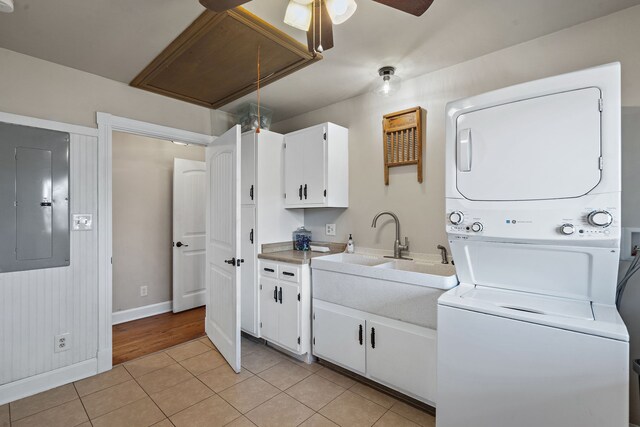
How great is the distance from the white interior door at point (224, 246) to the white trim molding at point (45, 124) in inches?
38.5

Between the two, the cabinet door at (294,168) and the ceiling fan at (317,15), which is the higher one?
the ceiling fan at (317,15)

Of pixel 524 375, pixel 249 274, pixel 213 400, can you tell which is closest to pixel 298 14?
pixel 524 375

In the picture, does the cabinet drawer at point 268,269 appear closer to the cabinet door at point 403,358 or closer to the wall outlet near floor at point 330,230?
the wall outlet near floor at point 330,230

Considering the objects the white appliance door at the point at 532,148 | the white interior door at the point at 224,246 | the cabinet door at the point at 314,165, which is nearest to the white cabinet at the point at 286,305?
the white interior door at the point at 224,246

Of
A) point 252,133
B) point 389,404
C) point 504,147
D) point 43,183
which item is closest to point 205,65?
point 252,133

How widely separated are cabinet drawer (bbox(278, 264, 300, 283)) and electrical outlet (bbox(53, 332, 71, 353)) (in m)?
1.64

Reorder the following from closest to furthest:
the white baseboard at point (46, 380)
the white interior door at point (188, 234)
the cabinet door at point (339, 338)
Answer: the white baseboard at point (46, 380) < the cabinet door at point (339, 338) < the white interior door at point (188, 234)

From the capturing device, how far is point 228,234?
2.54 metres

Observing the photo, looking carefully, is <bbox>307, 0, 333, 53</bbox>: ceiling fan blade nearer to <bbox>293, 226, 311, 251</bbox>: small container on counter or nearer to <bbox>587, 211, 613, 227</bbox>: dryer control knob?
<bbox>587, 211, 613, 227</bbox>: dryer control knob

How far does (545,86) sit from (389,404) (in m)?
2.04

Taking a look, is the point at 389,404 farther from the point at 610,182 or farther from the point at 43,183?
the point at 43,183

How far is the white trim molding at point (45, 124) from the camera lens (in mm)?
2059

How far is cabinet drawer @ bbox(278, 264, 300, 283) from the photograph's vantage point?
2478mm

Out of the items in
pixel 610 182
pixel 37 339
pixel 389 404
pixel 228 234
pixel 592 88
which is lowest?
pixel 389 404
